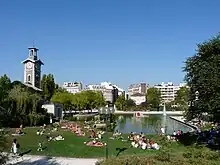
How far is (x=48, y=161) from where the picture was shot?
59.2 ft

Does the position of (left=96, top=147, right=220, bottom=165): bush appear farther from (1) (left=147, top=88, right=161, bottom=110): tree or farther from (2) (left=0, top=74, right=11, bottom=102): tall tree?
(1) (left=147, top=88, right=161, bottom=110): tree

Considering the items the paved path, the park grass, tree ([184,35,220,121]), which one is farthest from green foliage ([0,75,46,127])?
tree ([184,35,220,121])

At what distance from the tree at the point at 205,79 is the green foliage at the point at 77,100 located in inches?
2094

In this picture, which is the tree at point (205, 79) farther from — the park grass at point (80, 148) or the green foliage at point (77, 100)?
the green foliage at point (77, 100)

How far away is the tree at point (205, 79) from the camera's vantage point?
20.9 metres

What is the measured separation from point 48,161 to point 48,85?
217 ft

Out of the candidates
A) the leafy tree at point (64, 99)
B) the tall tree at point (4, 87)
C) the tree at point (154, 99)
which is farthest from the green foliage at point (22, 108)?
the tree at point (154, 99)

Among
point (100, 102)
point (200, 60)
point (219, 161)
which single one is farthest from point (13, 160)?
point (100, 102)

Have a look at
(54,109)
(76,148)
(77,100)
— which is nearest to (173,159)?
(76,148)

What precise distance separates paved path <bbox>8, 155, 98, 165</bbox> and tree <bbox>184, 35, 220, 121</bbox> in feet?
27.2

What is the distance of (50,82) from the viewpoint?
83188mm

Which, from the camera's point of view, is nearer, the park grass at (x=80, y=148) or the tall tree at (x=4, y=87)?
the park grass at (x=80, y=148)

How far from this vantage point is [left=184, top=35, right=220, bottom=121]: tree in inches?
821

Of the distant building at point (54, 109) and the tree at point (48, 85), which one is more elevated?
the tree at point (48, 85)
